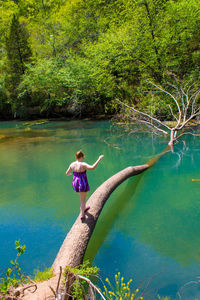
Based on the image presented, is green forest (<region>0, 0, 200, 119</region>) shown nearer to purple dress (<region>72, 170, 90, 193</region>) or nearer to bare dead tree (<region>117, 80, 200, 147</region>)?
bare dead tree (<region>117, 80, 200, 147</region>)

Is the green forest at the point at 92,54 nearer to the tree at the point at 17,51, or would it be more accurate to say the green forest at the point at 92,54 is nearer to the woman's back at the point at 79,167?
the tree at the point at 17,51

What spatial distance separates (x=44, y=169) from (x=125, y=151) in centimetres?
363

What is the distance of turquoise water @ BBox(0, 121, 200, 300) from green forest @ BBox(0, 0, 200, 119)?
22.3 feet

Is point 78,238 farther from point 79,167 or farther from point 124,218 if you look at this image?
point 124,218

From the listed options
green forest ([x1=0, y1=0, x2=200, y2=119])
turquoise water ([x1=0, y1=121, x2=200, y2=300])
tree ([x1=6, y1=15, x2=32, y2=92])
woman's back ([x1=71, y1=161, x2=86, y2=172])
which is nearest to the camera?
turquoise water ([x1=0, y1=121, x2=200, y2=300])

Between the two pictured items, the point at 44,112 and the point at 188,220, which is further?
the point at 44,112

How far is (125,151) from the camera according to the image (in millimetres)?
9891

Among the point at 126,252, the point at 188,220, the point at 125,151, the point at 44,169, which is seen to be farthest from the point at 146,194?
the point at 125,151

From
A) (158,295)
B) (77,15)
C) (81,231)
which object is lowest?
(158,295)

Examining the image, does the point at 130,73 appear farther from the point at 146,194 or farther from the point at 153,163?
the point at 146,194

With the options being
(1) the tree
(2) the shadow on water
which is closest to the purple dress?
(2) the shadow on water

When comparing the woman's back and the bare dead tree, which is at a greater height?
the bare dead tree

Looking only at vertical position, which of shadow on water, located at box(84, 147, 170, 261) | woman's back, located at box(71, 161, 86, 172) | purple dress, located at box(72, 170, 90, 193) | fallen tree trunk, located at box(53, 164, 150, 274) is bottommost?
shadow on water, located at box(84, 147, 170, 261)

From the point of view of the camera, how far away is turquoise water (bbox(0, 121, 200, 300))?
3096mm
